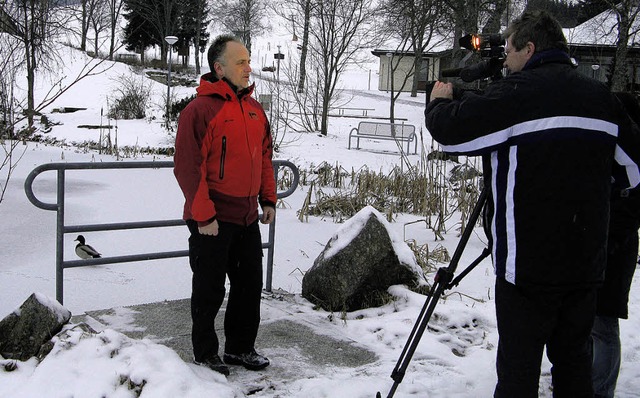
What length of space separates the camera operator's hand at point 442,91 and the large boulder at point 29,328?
2111 millimetres

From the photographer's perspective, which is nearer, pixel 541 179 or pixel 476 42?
pixel 541 179

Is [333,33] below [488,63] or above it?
above

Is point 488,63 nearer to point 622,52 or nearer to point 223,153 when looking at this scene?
point 223,153

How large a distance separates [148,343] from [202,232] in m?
0.59

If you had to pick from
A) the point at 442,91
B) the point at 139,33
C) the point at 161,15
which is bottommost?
the point at 442,91

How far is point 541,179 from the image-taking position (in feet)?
7.40

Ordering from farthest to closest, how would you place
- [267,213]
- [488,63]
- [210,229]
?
1. [267,213]
2. [210,229]
3. [488,63]

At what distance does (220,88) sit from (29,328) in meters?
1.47

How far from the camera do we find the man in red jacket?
10.4 ft

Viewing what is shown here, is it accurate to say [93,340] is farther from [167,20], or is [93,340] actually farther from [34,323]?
[167,20]

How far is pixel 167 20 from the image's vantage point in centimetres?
3947

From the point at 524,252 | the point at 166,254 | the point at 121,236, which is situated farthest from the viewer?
the point at 121,236

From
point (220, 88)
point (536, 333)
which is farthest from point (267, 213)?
point (536, 333)

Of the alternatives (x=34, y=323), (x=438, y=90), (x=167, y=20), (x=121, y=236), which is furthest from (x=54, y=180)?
(x=167, y=20)
